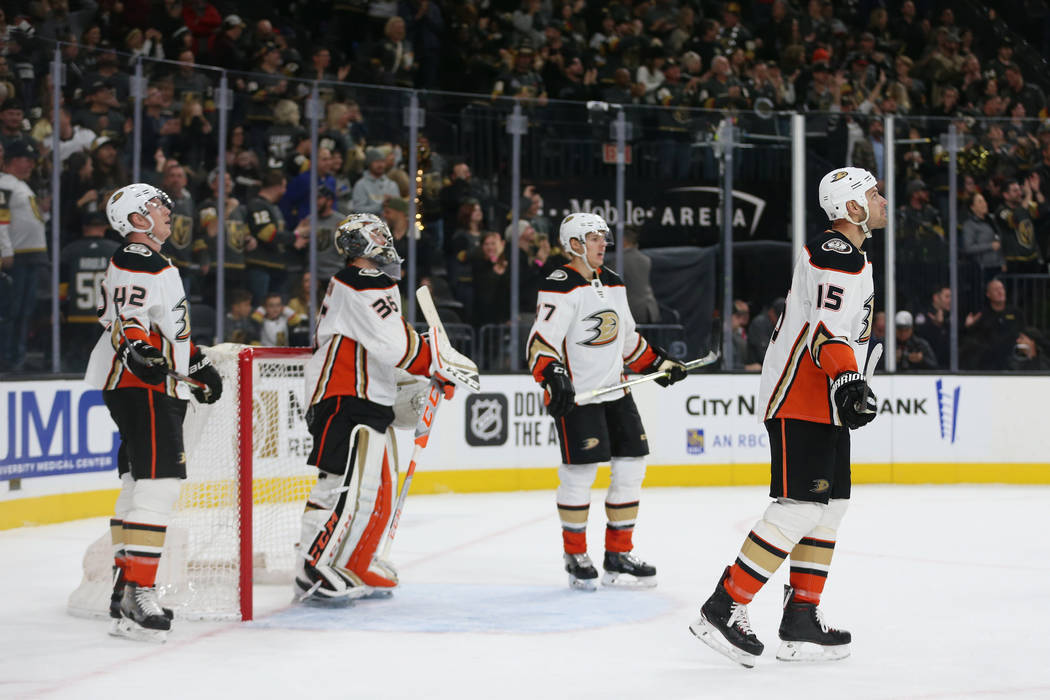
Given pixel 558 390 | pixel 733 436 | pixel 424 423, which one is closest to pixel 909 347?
pixel 733 436

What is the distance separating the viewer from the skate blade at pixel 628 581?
4.57 m

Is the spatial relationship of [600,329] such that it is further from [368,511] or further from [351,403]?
[368,511]

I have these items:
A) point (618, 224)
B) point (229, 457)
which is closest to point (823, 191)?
point (229, 457)

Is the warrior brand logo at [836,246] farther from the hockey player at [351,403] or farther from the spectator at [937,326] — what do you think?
the spectator at [937,326]

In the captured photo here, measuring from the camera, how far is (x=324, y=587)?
4.15 metres

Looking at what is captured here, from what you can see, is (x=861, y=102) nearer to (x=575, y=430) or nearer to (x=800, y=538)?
(x=575, y=430)

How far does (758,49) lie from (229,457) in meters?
8.53

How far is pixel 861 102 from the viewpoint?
10930 millimetres

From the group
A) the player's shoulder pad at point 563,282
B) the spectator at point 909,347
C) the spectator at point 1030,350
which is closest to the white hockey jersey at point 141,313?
the player's shoulder pad at point 563,282

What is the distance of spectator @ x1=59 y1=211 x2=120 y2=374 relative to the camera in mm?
6449

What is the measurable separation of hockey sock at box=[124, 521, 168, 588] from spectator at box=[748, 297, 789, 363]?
17.3 ft

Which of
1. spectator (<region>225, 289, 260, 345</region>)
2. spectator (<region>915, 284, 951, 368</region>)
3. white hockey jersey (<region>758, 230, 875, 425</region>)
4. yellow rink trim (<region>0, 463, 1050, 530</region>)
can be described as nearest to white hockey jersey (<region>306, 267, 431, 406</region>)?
white hockey jersey (<region>758, 230, 875, 425</region>)

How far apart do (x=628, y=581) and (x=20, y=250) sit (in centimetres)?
350

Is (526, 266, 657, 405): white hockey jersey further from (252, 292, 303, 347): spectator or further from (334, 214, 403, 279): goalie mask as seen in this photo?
(252, 292, 303, 347): spectator
